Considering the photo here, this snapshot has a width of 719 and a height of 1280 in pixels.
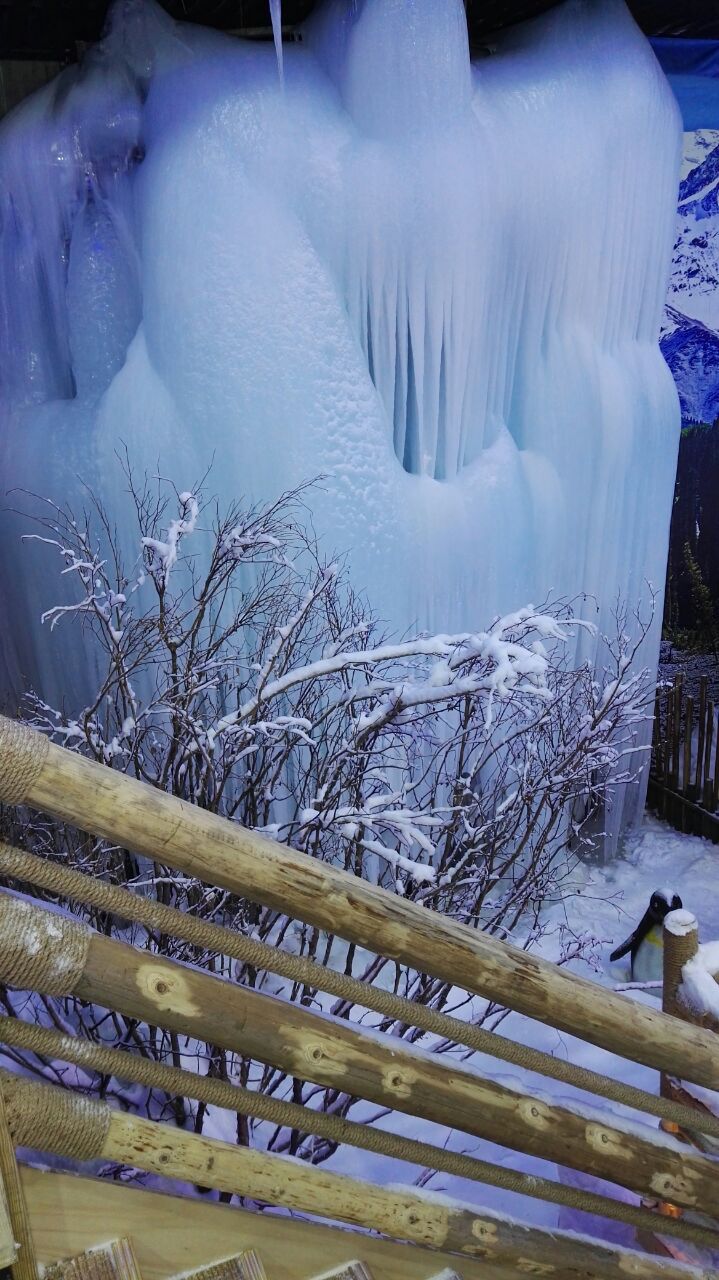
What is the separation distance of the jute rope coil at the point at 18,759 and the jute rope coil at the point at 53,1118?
0.29m

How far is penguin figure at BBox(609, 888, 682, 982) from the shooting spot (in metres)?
4.86

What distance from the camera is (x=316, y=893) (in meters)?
1.10

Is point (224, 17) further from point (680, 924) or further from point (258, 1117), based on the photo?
point (258, 1117)

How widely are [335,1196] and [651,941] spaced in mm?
4168

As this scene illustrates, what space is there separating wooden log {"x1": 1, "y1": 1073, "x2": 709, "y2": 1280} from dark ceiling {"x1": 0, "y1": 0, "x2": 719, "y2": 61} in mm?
4890

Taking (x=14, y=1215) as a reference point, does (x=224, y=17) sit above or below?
above

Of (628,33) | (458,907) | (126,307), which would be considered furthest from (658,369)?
(458,907)

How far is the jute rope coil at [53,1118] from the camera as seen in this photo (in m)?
0.94

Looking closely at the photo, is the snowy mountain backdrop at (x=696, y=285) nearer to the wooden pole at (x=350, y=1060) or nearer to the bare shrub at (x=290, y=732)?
the bare shrub at (x=290, y=732)

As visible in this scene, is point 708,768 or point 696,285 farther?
point 696,285

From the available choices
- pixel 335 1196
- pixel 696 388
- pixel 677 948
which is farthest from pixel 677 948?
pixel 696 388

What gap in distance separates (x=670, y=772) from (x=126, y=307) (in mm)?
4688

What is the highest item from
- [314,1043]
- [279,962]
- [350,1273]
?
[279,962]

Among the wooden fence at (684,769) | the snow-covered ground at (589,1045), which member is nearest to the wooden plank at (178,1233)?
the snow-covered ground at (589,1045)
